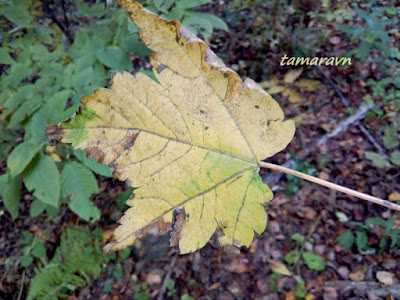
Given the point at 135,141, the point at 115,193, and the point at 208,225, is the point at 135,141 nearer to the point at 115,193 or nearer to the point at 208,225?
the point at 208,225

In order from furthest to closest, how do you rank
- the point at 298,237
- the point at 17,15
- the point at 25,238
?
the point at 25,238 < the point at 298,237 < the point at 17,15

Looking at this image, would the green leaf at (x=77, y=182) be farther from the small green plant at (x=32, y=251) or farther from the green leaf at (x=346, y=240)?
the green leaf at (x=346, y=240)

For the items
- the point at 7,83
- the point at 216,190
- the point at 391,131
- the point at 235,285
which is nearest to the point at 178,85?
the point at 216,190

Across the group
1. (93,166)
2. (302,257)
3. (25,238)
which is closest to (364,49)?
(302,257)

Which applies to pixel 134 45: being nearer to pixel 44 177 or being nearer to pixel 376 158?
pixel 44 177

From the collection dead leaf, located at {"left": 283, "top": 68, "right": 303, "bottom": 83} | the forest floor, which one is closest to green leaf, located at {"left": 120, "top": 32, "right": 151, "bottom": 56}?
the forest floor

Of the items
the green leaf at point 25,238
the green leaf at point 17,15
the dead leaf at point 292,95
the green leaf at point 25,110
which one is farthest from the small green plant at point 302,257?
the green leaf at point 17,15
